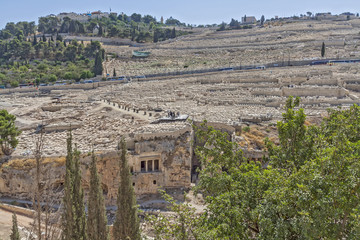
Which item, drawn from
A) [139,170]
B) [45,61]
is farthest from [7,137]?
[45,61]

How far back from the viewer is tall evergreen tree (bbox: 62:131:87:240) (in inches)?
325

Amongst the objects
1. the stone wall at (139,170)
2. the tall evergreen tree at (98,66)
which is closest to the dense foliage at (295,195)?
the stone wall at (139,170)

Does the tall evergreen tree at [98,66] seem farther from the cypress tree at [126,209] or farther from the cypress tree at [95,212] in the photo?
the cypress tree at [95,212]

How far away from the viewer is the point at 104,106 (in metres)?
26.6

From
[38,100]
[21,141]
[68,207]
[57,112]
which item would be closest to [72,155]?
[68,207]

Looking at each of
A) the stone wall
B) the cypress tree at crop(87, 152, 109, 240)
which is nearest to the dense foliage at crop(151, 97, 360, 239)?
the cypress tree at crop(87, 152, 109, 240)

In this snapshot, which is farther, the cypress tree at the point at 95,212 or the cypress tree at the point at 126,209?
the cypress tree at the point at 126,209

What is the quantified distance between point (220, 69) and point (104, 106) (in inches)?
708

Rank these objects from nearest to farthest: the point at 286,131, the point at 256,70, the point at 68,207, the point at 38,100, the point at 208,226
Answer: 1. the point at 208,226
2. the point at 286,131
3. the point at 68,207
4. the point at 38,100
5. the point at 256,70

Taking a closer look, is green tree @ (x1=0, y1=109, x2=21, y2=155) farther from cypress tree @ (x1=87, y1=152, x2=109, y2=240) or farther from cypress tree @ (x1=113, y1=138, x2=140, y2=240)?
cypress tree @ (x1=113, y1=138, x2=140, y2=240)

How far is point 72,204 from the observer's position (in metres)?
8.65

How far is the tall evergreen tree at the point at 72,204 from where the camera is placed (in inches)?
325

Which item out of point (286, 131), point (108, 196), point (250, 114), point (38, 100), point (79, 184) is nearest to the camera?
point (286, 131)

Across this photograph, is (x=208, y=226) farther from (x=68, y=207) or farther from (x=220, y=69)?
(x=220, y=69)
